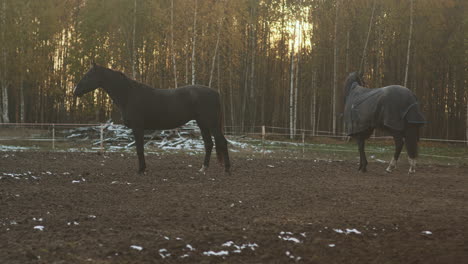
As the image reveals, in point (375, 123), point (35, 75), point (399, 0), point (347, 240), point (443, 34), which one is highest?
point (399, 0)

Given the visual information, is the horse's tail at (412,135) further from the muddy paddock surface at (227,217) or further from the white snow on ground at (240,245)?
the white snow on ground at (240,245)

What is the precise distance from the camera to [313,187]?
768 cm

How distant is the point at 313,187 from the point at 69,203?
12.6 feet

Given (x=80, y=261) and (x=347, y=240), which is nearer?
(x=80, y=261)

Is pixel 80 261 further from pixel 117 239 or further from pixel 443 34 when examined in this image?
pixel 443 34

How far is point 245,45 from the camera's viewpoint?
2791 centimetres

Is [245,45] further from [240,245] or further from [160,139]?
[240,245]

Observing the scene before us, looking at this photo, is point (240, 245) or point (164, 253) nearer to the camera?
point (164, 253)

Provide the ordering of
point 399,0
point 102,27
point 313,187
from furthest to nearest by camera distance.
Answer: point 102,27 < point 399,0 < point 313,187

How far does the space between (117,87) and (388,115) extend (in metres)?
5.60

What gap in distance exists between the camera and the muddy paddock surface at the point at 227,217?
3.85 metres

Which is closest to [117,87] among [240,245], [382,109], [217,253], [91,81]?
[91,81]

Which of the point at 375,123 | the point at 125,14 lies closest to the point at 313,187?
the point at 375,123

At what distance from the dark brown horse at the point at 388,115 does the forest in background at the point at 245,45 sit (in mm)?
12842
